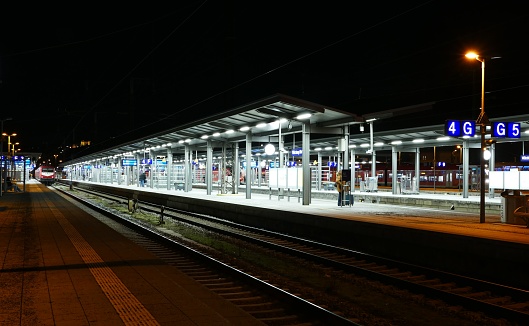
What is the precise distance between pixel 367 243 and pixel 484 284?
18.0 feet

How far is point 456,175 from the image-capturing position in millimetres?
40531

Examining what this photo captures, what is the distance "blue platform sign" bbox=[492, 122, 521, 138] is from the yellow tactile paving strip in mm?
11877

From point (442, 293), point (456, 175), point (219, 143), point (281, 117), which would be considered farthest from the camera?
point (456, 175)

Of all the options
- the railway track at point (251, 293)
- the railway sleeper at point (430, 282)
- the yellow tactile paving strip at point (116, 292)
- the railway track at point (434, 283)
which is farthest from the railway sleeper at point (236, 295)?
the railway sleeper at point (430, 282)

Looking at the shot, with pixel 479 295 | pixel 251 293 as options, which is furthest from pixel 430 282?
pixel 251 293

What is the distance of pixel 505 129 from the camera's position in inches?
647

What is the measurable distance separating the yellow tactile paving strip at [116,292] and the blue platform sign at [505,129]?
11877mm

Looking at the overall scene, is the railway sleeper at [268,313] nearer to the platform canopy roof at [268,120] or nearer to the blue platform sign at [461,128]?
the blue platform sign at [461,128]

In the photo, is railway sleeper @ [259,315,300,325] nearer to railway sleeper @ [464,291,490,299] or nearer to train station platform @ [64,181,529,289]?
railway sleeper @ [464,291,490,299]

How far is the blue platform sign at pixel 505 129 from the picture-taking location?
1625 cm

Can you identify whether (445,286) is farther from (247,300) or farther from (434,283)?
(247,300)

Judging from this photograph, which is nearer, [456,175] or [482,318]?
[482,318]

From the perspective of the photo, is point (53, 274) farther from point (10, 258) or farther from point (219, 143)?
point (219, 143)

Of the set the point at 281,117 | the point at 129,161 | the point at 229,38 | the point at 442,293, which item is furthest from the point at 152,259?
the point at 129,161
